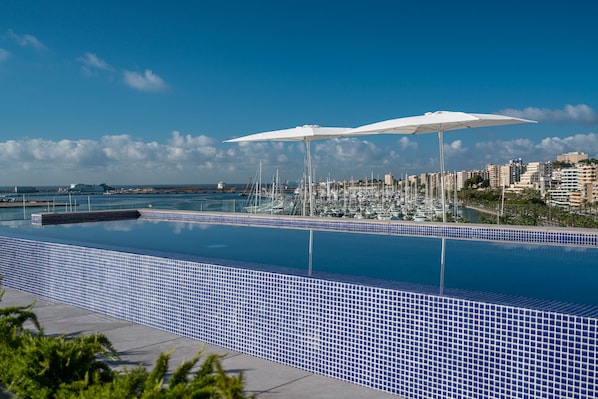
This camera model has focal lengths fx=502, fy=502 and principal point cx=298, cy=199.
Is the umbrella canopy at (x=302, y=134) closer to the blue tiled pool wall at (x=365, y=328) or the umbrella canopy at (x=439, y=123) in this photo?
the umbrella canopy at (x=439, y=123)

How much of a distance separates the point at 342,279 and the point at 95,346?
1838mm

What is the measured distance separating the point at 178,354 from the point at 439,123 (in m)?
7.61

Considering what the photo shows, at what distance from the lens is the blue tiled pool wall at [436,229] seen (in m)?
7.96

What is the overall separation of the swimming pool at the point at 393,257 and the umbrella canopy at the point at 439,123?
8.32ft

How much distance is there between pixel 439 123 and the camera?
33.2 feet

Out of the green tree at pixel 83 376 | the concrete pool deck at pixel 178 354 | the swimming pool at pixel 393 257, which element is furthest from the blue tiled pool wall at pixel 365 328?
the green tree at pixel 83 376

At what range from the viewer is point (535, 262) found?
609cm

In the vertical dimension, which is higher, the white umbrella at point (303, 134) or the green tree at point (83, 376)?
the white umbrella at point (303, 134)

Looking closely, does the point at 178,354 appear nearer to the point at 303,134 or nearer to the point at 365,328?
the point at 365,328

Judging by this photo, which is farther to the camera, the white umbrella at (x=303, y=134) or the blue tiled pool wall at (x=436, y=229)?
the white umbrella at (x=303, y=134)

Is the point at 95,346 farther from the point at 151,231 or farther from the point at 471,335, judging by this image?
the point at 151,231

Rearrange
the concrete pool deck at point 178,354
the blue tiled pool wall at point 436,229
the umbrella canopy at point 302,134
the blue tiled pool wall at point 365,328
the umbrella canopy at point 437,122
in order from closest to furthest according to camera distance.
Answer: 1. the blue tiled pool wall at point 365,328
2. the concrete pool deck at point 178,354
3. the blue tiled pool wall at point 436,229
4. the umbrella canopy at point 437,122
5. the umbrella canopy at point 302,134

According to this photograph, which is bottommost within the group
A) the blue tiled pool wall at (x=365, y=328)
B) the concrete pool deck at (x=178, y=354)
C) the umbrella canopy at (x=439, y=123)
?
the concrete pool deck at (x=178, y=354)

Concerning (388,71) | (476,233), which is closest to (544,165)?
(388,71)
